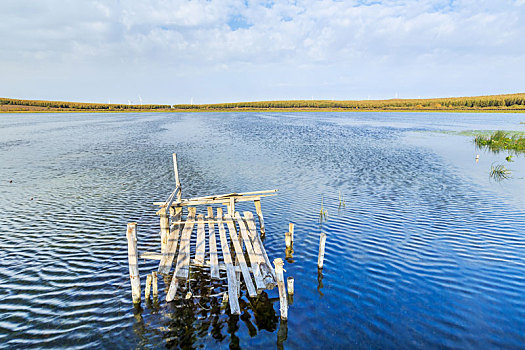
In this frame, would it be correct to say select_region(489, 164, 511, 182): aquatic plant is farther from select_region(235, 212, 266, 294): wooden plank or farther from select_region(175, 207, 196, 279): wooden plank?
select_region(175, 207, 196, 279): wooden plank

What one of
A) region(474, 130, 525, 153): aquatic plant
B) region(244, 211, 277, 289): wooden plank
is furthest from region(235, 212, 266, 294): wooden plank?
region(474, 130, 525, 153): aquatic plant

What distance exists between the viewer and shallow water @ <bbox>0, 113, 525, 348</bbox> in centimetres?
970

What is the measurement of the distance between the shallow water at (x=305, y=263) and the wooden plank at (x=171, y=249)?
90 cm

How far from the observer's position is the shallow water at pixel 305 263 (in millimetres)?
9695

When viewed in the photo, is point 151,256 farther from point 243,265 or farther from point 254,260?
point 254,260

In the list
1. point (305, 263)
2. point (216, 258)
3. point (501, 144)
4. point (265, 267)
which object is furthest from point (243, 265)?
point (501, 144)

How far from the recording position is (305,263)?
46.0 ft

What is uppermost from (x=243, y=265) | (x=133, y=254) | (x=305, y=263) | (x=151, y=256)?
(x=133, y=254)

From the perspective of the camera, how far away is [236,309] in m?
10.3

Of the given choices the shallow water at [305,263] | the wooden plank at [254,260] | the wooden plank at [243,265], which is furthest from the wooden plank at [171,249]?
the wooden plank at [254,260]

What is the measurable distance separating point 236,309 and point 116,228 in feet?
35.1

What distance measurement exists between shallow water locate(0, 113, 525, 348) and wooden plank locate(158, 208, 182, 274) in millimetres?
896

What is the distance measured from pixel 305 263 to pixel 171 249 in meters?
6.09

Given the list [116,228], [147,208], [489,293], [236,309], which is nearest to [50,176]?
[147,208]
